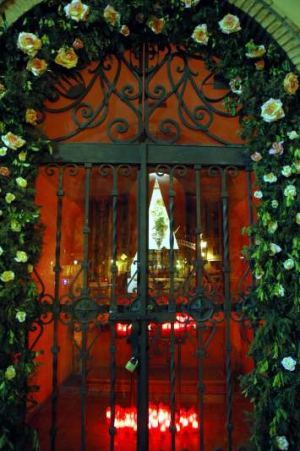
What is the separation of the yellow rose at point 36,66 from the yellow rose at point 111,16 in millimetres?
621

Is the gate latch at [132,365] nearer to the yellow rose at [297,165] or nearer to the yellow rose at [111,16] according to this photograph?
the yellow rose at [297,165]

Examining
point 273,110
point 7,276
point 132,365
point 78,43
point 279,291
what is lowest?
point 132,365

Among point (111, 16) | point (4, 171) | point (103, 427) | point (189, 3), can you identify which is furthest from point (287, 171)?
point (103, 427)

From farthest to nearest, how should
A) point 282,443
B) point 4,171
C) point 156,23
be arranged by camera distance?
point 156,23 < point 4,171 < point 282,443

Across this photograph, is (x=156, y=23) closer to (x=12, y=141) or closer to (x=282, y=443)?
(x=12, y=141)

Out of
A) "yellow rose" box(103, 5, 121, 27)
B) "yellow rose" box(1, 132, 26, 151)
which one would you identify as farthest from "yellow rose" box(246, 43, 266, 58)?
"yellow rose" box(1, 132, 26, 151)

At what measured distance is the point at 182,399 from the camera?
15.0 ft

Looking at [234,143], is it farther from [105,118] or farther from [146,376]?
[146,376]

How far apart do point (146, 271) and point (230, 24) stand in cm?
211

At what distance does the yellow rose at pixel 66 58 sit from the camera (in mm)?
3008

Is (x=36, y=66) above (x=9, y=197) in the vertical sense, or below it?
above

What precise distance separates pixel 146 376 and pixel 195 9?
3032 millimetres

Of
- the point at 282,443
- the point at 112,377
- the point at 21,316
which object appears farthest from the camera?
the point at 112,377

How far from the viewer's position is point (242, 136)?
10.1ft
